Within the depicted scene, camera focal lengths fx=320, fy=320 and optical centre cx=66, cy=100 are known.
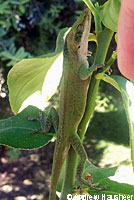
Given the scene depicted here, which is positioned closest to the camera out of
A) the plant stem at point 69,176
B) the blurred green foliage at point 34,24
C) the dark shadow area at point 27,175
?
the plant stem at point 69,176

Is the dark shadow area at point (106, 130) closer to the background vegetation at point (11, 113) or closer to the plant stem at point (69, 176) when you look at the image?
the background vegetation at point (11, 113)

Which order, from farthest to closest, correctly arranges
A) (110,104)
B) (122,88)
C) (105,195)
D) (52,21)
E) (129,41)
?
(110,104) < (52,21) < (105,195) < (122,88) < (129,41)

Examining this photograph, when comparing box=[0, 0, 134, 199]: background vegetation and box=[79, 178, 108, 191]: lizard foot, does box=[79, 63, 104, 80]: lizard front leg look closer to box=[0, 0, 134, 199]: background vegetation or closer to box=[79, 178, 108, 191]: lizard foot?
box=[79, 178, 108, 191]: lizard foot

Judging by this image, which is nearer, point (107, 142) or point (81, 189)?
point (81, 189)

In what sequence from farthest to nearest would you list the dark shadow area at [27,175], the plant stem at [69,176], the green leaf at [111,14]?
1. the dark shadow area at [27,175]
2. the plant stem at [69,176]
3. the green leaf at [111,14]

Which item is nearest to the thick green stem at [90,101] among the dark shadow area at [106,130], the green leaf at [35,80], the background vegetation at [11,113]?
the green leaf at [35,80]

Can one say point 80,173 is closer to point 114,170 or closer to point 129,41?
point 114,170

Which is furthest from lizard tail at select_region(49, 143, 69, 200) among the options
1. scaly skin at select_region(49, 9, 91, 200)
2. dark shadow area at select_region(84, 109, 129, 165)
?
dark shadow area at select_region(84, 109, 129, 165)

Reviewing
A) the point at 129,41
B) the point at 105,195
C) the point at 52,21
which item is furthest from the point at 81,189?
the point at 52,21

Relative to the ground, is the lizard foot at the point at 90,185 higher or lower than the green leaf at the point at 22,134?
lower
